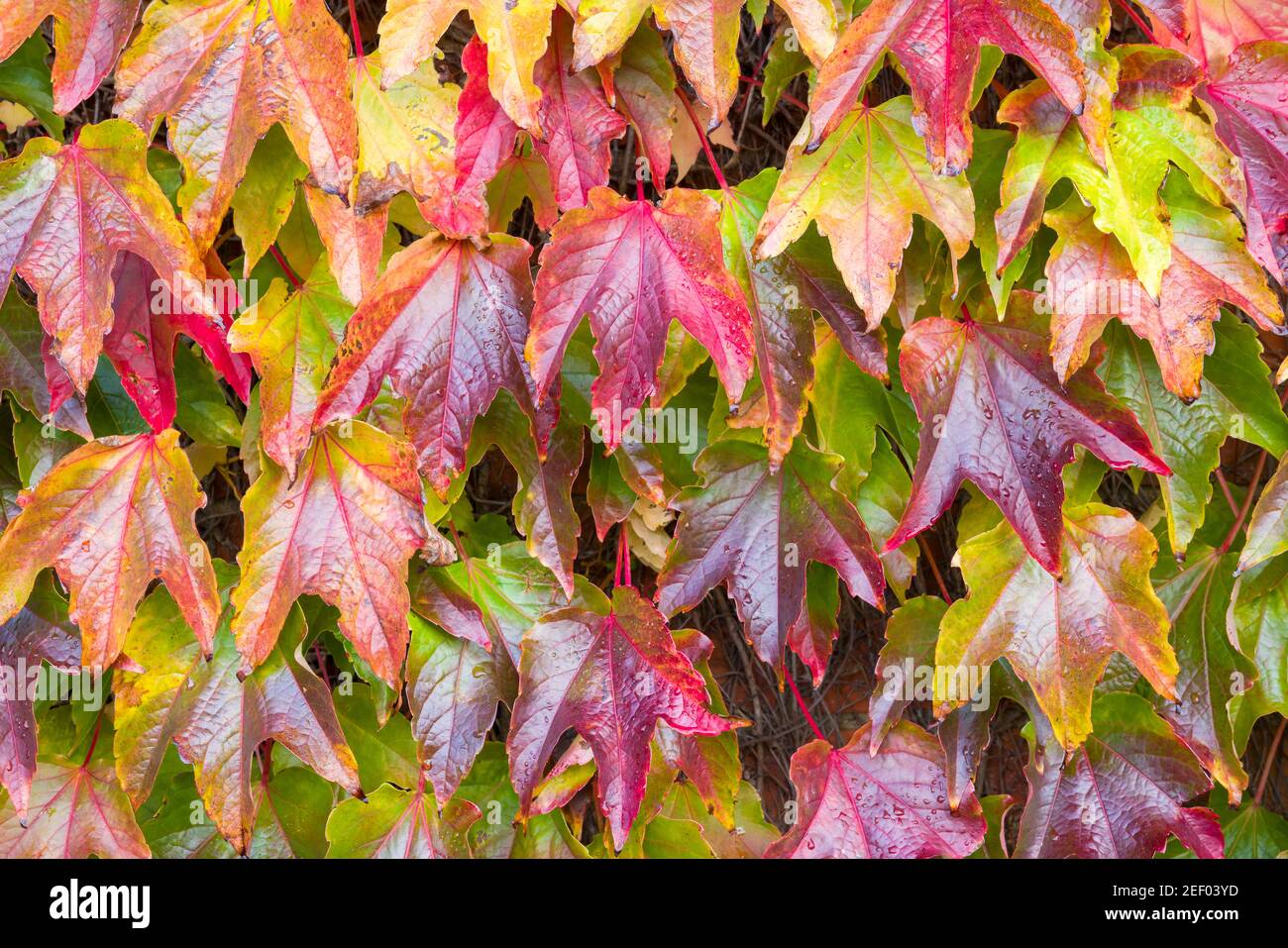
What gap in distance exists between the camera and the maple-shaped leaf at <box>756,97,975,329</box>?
47.7 inches

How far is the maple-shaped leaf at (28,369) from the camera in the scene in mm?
1412

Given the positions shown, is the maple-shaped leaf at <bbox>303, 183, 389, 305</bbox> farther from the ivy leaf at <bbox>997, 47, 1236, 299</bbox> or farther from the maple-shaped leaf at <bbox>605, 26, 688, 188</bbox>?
the ivy leaf at <bbox>997, 47, 1236, 299</bbox>

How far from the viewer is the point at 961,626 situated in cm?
135

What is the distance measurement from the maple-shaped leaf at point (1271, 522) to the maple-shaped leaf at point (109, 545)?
4.43ft

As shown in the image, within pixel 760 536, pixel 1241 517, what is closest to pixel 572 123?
pixel 760 536

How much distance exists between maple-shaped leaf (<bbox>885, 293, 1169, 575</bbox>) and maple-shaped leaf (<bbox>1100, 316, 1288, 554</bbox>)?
0.13 m

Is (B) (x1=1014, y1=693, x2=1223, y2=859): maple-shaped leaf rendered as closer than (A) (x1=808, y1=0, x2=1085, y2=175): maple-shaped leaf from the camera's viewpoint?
No

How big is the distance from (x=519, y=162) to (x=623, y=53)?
0.75ft

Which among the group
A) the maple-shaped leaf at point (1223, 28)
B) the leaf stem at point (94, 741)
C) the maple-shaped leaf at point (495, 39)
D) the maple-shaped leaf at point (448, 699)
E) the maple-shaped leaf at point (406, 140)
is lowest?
the leaf stem at point (94, 741)

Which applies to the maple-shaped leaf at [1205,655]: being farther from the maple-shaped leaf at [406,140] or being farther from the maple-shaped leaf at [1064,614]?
the maple-shaped leaf at [406,140]

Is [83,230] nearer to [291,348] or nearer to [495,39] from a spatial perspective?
[291,348]

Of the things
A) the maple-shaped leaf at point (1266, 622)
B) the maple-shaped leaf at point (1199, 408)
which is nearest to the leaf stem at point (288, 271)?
the maple-shaped leaf at point (1199, 408)

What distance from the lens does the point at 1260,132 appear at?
1282 millimetres

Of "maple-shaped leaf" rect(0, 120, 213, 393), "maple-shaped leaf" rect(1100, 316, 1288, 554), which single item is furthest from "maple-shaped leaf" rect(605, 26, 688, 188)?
"maple-shaped leaf" rect(1100, 316, 1288, 554)
